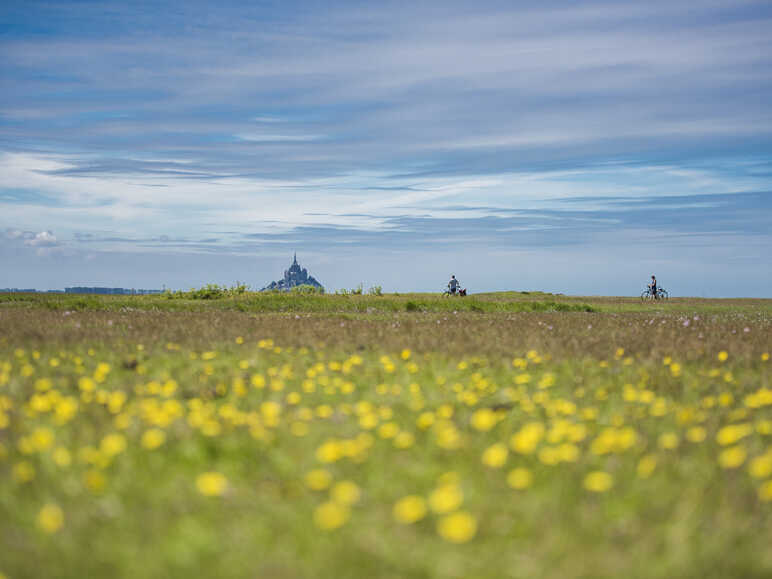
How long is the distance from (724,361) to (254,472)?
8.04 metres

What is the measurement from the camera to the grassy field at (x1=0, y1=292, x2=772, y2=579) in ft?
11.6

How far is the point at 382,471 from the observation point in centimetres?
471

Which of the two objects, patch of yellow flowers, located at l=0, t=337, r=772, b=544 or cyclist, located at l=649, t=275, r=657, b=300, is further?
cyclist, located at l=649, t=275, r=657, b=300

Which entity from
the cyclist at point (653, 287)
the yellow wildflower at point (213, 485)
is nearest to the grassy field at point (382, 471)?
the yellow wildflower at point (213, 485)

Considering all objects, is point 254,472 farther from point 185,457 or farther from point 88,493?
point 88,493

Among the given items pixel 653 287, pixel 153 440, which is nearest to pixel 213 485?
pixel 153 440

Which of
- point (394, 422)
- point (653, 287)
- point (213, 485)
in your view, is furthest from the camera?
point (653, 287)

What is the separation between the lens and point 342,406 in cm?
667

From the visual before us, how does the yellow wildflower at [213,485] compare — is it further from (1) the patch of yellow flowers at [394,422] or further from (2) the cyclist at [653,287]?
(2) the cyclist at [653,287]

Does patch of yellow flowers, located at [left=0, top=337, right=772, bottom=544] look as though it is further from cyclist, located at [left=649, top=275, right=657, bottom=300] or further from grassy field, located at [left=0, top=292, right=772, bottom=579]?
cyclist, located at [left=649, top=275, right=657, bottom=300]

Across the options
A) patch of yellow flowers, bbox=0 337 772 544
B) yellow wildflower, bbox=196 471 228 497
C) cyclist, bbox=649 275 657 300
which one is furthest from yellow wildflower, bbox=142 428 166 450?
cyclist, bbox=649 275 657 300

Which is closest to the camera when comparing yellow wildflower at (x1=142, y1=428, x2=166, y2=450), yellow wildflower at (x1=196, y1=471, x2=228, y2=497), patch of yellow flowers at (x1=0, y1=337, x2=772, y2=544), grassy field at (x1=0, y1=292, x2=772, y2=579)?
grassy field at (x1=0, y1=292, x2=772, y2=579)

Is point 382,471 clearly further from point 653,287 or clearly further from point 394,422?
point 653,287

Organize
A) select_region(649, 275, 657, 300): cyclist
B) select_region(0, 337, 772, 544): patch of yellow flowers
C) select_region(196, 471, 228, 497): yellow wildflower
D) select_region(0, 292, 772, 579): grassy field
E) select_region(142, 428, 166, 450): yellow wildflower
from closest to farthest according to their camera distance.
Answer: select_region(0, 292, 772, 579): grassy field, select_region(196, 471, 228, 497): yellow wildflower, select_region(0, 337, 772, 544): patch of yellow flowers, select_region(142, 428, 166, 450): yellow wildflower, select_region(649, 275, 657, 300): cyclist
